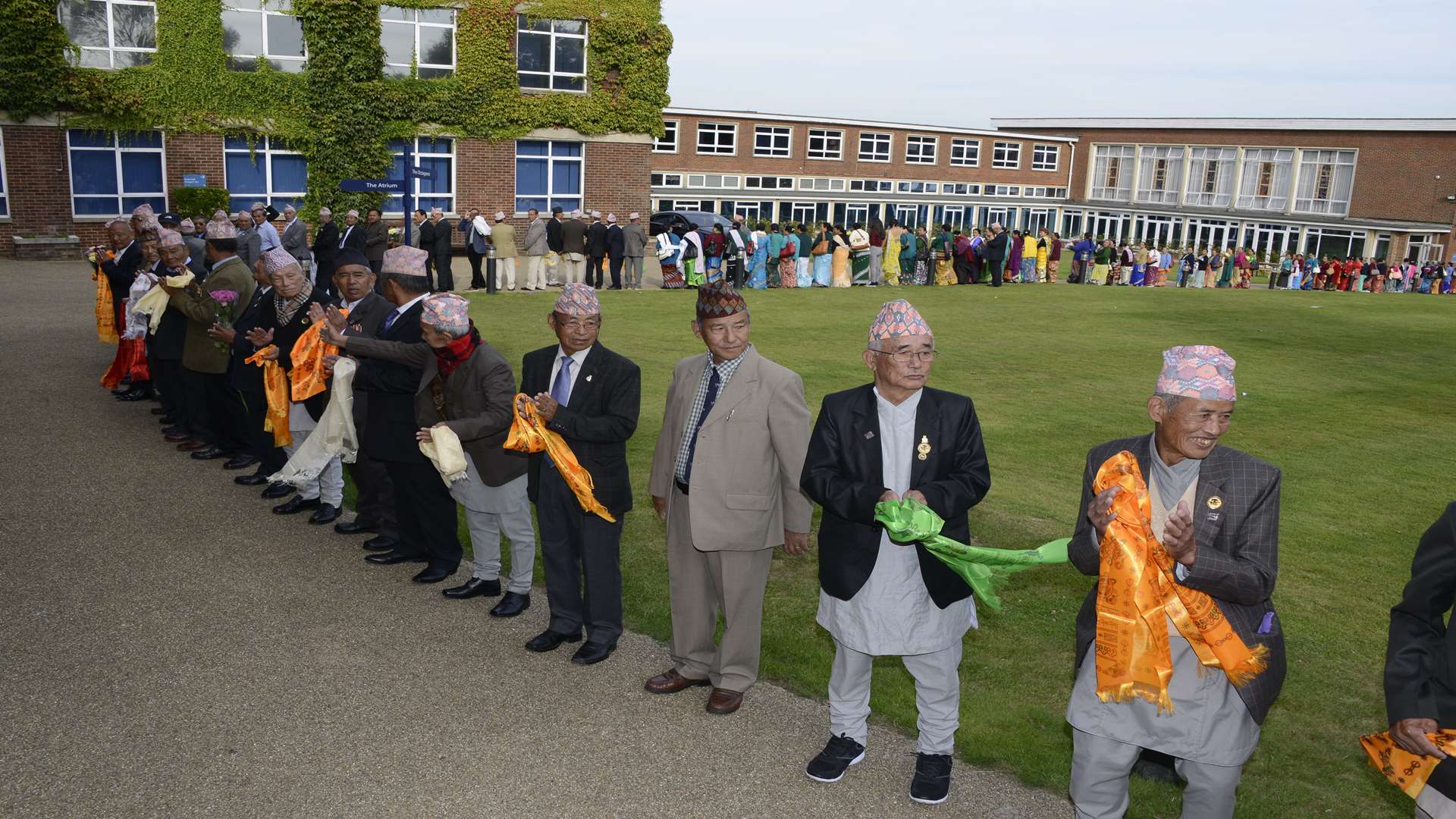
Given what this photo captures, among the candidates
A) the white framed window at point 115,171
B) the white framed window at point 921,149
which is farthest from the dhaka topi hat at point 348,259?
the white framed window at point 921,149

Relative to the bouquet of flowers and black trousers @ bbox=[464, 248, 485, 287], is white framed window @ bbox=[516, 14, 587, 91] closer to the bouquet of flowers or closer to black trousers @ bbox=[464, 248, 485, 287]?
black trousers @ bbox=[464, 248, 485, 287]

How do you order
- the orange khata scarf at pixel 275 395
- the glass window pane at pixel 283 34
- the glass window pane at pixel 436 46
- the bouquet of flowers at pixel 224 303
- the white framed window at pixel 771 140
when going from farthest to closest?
the white framed window at pixel 771 140 → the glass window pane at pixel 436 46 → the glass window pane at pixel 283 34 → the bouquet of flowers at pixel 224 303 → the orange khata scarf at pixel 275 395

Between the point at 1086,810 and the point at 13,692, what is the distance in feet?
17.1

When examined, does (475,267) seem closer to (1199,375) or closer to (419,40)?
(419,40)

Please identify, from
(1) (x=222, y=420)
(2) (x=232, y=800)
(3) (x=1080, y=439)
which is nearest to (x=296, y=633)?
(2) (x=232, y=800)

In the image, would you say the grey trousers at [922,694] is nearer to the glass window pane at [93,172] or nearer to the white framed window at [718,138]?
the glass window pane at [93,172]

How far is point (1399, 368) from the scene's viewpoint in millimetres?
19109

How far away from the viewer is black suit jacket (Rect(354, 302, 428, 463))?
713cm

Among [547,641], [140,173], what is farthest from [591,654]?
[140,173]

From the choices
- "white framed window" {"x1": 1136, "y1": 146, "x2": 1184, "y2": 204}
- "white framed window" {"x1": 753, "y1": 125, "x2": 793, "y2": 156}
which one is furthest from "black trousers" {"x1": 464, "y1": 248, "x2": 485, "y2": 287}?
"white framed window" {"x1": 1136, "y1": 146, "x2": 1184, "y2": 204}

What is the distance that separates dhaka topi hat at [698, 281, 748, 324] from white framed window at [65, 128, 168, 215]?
88.1 ft

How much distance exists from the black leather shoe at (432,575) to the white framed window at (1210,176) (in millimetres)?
66553

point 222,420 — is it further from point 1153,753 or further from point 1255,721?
point 1255,721

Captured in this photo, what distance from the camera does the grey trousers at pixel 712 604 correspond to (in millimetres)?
5543
